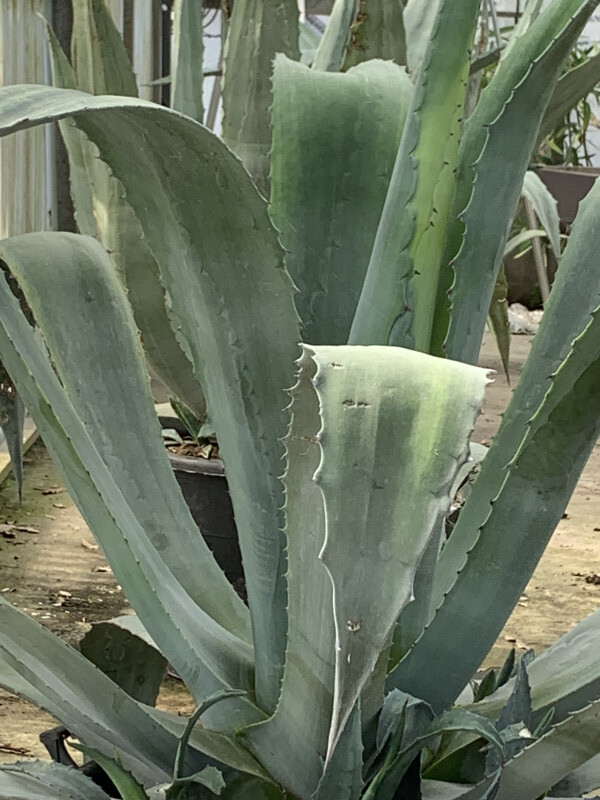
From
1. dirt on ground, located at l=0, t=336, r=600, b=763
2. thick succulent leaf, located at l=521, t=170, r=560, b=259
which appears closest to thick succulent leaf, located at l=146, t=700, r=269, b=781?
dirt on ground, located at l=0, t=336, r=600, b=763

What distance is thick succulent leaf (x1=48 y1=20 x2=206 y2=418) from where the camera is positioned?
1299mm

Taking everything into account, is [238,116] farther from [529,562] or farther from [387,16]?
[529,562]

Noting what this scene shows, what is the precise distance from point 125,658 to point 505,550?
0.33 m

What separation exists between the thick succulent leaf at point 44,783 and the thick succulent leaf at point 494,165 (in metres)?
0.36

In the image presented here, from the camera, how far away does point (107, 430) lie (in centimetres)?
73

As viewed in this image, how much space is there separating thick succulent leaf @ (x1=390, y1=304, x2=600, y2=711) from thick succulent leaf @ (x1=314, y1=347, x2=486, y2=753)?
18 cm

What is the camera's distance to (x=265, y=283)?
0.63 metres

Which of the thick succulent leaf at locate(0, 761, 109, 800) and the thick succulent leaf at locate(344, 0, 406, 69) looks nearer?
the thick succulent leaf at locate(0, 761, 109, 800)

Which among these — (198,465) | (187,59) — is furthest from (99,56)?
(198,465)

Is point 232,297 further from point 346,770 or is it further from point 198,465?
point 198,465

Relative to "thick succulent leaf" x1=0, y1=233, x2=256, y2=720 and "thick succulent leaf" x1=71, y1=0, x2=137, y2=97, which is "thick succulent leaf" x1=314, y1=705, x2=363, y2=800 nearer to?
"thick succulent leaf" x1=0, y1=233, x2=256, y2=720

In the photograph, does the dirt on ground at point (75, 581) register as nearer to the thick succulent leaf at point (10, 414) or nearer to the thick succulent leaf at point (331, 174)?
the thick succulent leaf at point (10, 414)

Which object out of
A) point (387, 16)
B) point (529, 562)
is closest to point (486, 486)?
point (529, 562)

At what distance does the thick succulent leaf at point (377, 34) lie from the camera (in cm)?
90
